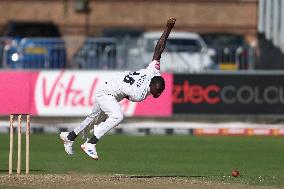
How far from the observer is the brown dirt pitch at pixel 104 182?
1477cm

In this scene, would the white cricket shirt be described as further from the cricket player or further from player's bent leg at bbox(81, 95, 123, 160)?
player's bent leg at bbox(81, 95, 123, 160)

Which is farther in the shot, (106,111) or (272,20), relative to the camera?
(272,20)

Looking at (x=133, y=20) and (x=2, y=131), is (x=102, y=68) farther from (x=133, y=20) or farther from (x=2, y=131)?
(x=133, y=20)

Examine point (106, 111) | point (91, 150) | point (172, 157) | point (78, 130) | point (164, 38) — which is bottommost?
point (172, 157)

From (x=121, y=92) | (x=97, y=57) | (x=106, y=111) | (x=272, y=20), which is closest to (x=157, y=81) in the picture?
(x=121, y=92)

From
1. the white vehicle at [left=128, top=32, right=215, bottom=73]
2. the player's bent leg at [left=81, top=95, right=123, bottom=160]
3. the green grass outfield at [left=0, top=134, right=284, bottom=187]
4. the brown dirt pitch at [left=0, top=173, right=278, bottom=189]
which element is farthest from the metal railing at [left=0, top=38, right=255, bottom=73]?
the player's bent leg at [left=81, top=95, right=123, bottom=160]

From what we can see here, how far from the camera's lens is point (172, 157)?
20469 mm

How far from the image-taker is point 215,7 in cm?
4266

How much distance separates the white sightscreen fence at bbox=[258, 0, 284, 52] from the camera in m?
32.8

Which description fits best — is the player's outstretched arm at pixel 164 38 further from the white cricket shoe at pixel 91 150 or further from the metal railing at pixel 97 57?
the metal railing at pixel 97 57

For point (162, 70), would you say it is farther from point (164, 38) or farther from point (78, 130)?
point (164, 38)

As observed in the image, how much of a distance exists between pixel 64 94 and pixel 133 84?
39.6ft

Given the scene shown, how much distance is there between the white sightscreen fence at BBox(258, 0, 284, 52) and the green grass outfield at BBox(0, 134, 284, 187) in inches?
300

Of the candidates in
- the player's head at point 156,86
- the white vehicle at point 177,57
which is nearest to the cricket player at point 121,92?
the player's head at point 156,86
